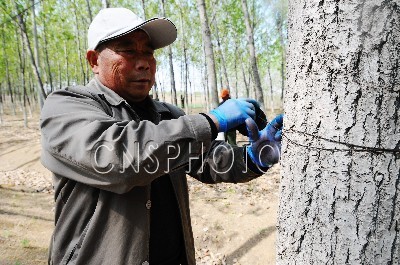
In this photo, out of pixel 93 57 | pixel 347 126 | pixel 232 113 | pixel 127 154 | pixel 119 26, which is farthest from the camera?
pixel 93 57

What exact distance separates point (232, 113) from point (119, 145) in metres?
0.54

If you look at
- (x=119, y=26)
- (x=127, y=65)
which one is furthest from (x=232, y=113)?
(x=119, y=26)

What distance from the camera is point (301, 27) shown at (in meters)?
0.92

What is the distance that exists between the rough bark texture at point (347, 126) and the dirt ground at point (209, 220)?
137 inches

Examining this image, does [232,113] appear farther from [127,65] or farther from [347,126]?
[127,65]

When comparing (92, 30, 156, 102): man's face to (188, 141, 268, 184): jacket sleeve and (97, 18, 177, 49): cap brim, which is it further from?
(188, 141, 268, 184): jacket sleeve

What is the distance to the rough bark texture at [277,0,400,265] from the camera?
0.79 metres

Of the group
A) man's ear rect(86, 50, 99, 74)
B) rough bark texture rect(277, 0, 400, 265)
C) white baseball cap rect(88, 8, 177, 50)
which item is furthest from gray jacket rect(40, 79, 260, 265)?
rough bark texture rect(277, 0, 400, 265)

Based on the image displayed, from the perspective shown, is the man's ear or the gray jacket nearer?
the gray jacket

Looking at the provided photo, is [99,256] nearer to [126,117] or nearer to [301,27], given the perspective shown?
[126,117]

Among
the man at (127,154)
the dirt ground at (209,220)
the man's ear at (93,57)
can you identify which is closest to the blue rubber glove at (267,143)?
the man at (127,154)

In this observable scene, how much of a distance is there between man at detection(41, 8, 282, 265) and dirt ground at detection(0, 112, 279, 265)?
275 centimetres

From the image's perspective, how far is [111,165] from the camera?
3.49 feet

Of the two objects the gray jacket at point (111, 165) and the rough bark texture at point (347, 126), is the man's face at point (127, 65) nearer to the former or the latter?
the gray jacket at point (111, 165)
